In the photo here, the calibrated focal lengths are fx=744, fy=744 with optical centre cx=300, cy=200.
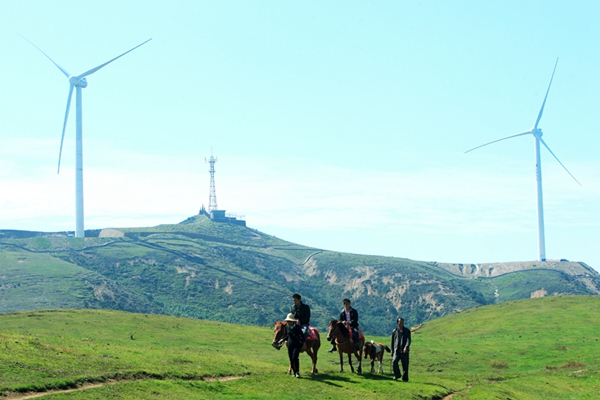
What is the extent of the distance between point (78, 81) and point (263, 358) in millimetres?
130952

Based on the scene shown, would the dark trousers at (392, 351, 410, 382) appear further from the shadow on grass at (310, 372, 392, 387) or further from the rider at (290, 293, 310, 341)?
the rider at (290, 293, 310, 341)

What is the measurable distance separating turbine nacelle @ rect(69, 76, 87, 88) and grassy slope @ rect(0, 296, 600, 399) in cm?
9616

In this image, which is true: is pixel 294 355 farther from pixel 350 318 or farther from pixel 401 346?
pixel 401 346

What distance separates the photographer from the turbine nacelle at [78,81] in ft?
533

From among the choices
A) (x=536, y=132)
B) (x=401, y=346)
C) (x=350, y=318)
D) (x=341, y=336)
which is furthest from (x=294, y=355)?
(x=536, y=132)

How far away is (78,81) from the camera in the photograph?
538ft

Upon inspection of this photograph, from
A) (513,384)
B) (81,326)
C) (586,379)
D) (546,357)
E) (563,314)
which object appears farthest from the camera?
(563,314)

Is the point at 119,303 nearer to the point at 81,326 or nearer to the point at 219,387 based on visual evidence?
the point at 81,326

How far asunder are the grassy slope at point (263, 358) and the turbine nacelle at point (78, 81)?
315ft

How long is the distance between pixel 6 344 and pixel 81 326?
35961mm

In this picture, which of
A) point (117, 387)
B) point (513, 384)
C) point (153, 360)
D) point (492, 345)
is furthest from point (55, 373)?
point (492, 345)

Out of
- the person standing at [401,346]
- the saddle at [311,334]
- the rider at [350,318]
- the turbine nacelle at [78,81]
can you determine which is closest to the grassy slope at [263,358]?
the person standing at [401,346]

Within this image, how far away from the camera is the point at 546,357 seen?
→ 189 ft

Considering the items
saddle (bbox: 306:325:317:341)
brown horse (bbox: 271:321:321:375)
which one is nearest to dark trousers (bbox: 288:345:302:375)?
brown horse (bbox: 271:321:321:375)
